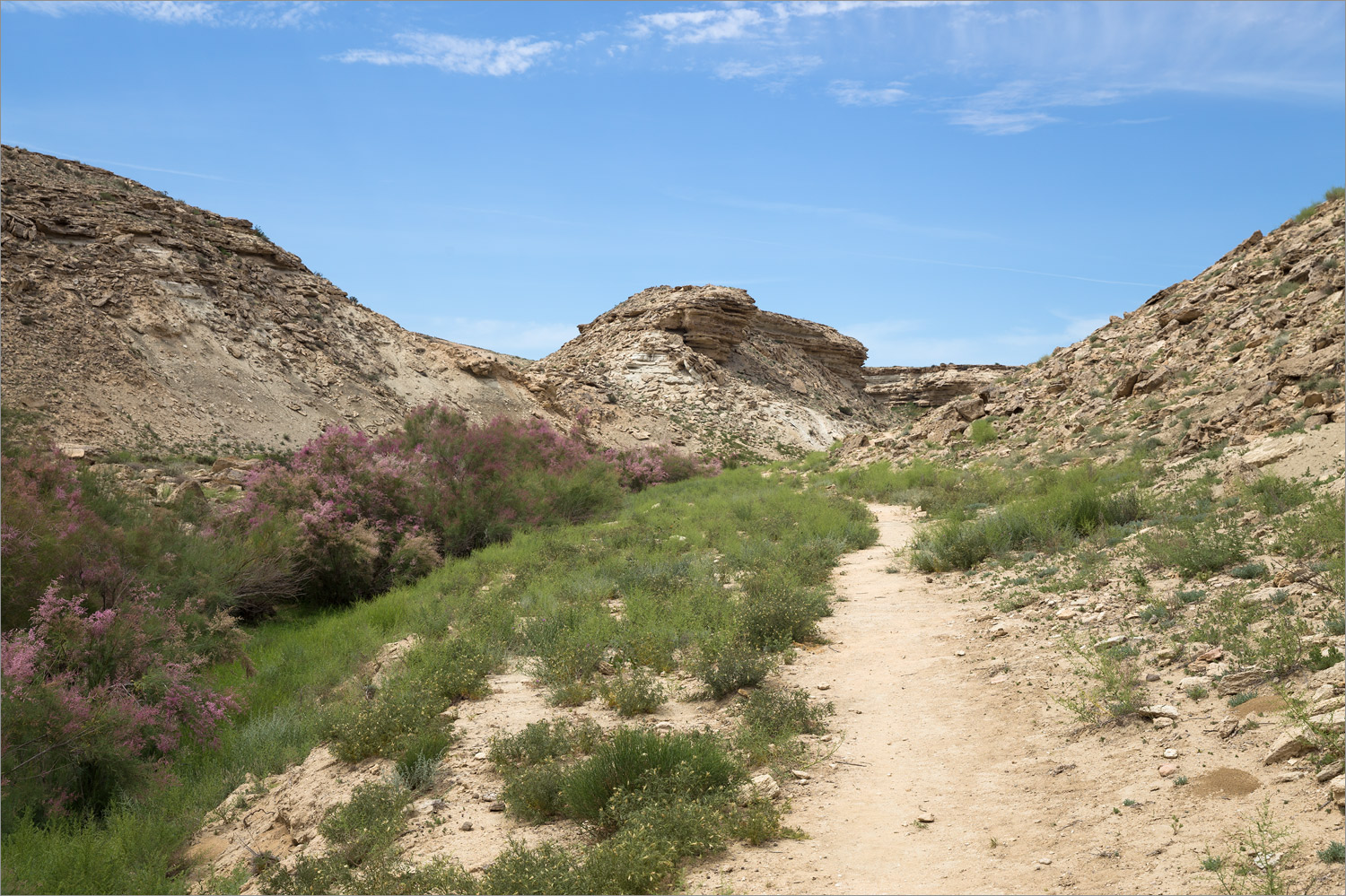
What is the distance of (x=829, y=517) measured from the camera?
54.4 feet

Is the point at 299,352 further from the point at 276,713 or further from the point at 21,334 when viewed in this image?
the point at 276,713

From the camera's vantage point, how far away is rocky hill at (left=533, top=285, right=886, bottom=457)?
1876 inches

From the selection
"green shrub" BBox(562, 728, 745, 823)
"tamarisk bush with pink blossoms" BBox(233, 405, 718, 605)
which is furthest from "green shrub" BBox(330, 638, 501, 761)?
"tamarisk bush with pink blossoms" BBox(233, 405, 718, 605)

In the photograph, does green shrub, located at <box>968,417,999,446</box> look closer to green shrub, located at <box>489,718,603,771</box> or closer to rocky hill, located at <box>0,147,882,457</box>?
rocky hill, located at <box>0,147,882,457</box>

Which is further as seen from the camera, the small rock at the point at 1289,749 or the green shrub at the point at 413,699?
the green shrub at the point at 413,699

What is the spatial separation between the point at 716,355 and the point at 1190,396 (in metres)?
41.1

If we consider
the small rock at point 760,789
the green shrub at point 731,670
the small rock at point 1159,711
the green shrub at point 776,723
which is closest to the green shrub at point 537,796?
the small rock at point 760,789

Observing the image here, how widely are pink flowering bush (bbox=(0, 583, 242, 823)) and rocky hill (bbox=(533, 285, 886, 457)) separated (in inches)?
1368

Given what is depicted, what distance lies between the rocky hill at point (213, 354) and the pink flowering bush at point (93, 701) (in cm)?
1582

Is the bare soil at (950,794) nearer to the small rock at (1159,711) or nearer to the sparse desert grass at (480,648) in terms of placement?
the small rock at (1159,711)

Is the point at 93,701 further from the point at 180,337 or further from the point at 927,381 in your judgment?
the point at 927,381

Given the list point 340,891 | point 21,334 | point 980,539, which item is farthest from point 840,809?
point 21,334

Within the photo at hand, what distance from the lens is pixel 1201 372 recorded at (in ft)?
63.1

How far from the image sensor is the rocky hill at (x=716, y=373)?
156 feet
